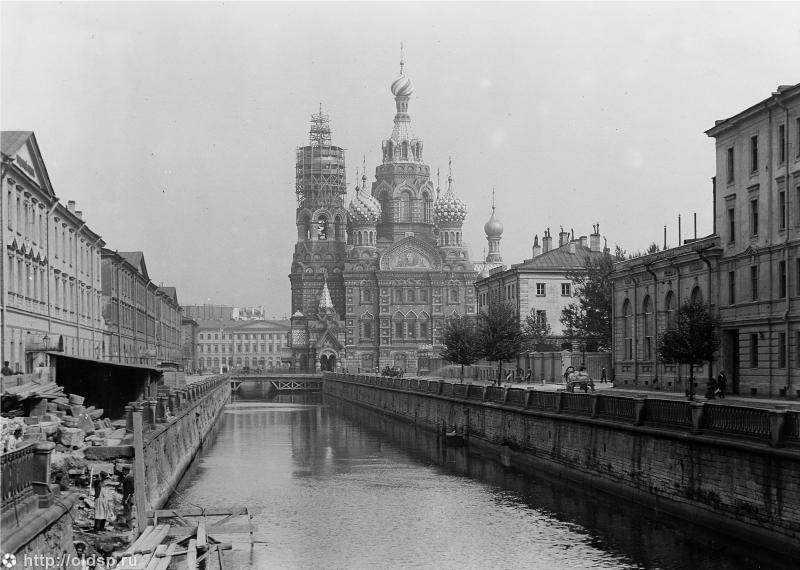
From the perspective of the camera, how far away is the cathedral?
150m

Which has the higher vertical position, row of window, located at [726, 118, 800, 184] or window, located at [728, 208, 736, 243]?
row of window, located at [726, 118, 800, 184]

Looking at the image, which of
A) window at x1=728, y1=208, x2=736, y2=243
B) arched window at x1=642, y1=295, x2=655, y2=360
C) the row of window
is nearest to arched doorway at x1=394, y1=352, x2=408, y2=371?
arched window at x1=642, y1=295, x2=655, y2=360

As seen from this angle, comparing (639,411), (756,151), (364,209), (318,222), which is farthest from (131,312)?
(318,222)

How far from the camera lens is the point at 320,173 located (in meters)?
172

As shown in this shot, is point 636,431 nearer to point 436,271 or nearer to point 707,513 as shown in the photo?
point 707,513

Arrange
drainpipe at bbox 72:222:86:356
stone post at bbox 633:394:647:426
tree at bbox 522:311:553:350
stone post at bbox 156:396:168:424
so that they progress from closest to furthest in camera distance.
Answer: stone post at bbox 633:394:647:426 < stone post at bbox 156:396:168:424 < drainpipe at bbox 72:222:86:356 < tree at bbox 522:311:553:350

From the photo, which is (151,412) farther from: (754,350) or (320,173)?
(320,173)

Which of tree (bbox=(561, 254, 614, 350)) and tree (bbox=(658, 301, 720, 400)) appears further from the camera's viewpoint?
tree (bbox=(561, 254, 614, 350))

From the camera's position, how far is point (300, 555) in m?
25.5

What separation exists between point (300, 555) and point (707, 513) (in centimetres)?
899

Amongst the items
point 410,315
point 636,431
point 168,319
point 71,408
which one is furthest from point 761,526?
point 410,315

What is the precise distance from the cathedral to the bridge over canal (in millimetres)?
11839

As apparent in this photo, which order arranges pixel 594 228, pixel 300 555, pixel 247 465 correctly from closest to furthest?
pixel 300 555 < pixel 247 465 < pixel 594 228

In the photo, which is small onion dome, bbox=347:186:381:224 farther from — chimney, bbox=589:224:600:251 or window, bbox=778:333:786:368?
window, bbox=778:333:786:368
